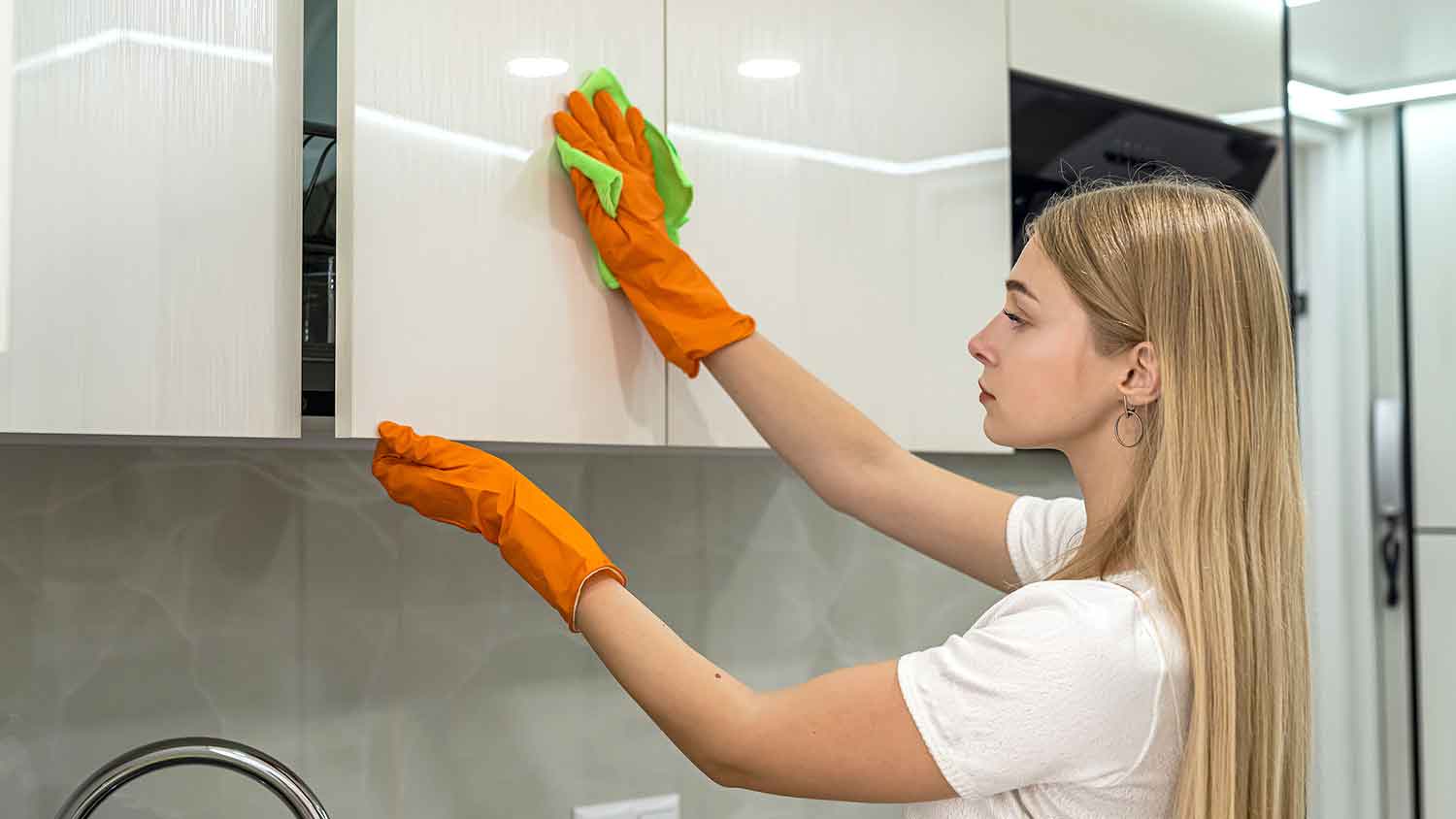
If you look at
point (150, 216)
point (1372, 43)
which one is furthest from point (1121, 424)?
point (1372, 43)

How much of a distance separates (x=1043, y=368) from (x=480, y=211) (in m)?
0.46

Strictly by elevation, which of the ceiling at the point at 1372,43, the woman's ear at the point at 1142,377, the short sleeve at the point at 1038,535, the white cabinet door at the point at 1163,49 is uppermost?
the ceiling at the point at 1372,43

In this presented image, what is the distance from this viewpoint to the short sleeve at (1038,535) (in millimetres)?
1213

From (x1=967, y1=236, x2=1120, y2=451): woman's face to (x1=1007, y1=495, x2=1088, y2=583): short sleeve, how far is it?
17 cm

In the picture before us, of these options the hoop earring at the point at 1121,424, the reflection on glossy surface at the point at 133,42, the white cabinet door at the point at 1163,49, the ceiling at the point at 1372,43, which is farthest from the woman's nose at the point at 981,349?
the ceiling at the point at 1372,43

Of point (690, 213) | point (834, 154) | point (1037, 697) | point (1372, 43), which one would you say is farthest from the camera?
point (1372, 43)

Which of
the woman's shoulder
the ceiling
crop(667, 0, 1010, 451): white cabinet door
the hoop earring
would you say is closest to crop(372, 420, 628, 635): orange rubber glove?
crop(667, 0, 1010, 451): white cabinet door

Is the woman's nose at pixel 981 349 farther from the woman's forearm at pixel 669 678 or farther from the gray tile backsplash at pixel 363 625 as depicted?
the gray tile backsplash at pixel 363 625

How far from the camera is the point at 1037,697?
0.87 meters

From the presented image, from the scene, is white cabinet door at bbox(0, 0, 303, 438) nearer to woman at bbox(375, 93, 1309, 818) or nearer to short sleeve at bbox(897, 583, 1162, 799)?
woman at bbox(375, 93, 1309, 818)

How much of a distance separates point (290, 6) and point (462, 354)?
282 mm

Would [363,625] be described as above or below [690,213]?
below

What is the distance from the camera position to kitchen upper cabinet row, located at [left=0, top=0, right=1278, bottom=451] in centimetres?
87

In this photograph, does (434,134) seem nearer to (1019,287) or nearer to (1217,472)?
(1019,287)
